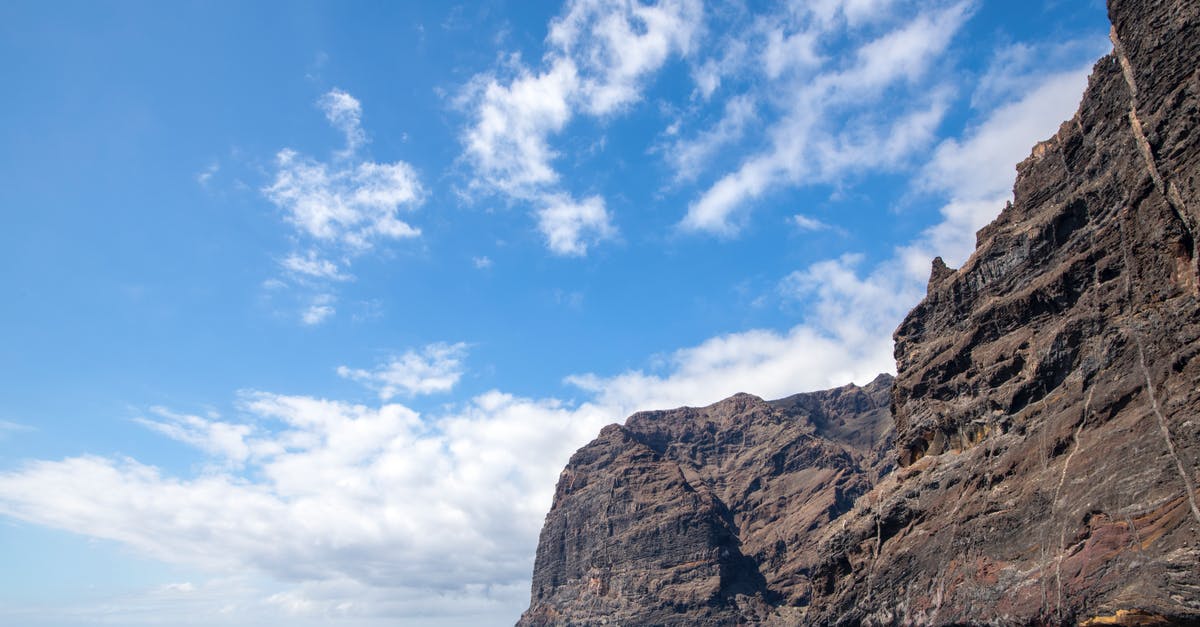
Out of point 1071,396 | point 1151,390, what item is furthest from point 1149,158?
point 1071,396

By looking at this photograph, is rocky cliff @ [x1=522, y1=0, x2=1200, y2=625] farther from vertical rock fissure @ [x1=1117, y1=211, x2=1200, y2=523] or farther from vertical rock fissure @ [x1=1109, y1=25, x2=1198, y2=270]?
vertical rock fissure @ [x1=1109, y1=25, x2=1198, y2=270]

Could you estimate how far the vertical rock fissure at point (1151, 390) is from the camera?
159 feet

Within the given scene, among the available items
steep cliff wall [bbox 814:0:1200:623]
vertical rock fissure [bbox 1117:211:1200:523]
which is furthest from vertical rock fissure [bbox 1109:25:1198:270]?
vertical rock fissure [bbox 1117:211:1200:523]

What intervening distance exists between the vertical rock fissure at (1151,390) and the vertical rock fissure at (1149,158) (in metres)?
7.75

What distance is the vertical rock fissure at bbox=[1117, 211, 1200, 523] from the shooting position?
48.5m

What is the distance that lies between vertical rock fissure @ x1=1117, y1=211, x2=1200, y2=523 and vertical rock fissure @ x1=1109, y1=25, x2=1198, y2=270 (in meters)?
7.75

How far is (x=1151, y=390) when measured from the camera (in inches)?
2253

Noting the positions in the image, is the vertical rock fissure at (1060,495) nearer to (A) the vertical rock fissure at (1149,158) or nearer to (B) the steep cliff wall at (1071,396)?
(B) the steep cliff wall at (1071,396)

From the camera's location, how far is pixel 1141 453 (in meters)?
54.4

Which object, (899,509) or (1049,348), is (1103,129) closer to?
(1049,348)

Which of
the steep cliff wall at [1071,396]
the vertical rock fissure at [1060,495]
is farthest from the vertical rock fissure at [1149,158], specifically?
the vertical rock fissure at [1060,495]

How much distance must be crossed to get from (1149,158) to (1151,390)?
1819 centimetres

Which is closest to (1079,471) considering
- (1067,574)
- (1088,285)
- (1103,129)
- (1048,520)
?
(1048,520)

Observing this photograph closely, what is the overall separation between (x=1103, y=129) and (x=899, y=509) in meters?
43.4
